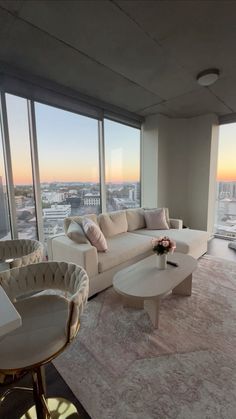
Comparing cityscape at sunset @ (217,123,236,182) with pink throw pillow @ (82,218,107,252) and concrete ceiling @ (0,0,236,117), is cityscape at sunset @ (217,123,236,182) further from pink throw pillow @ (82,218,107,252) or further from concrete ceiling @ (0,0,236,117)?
pink throw pillow @ (82,218,107,252)

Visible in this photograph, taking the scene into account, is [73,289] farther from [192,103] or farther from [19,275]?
[192,103]

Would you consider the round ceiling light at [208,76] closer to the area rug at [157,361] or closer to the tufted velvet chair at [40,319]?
the area rug at [157,361]

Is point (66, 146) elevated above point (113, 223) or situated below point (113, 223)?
above

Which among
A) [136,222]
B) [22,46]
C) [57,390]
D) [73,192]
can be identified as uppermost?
[22,46]

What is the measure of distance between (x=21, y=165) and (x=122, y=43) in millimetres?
1927

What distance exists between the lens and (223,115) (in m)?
Answer: 4.46

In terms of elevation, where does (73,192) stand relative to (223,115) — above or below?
below

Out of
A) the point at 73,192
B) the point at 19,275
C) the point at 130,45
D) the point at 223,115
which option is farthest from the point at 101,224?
the point at 223,115

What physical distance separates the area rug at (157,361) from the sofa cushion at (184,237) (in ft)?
2.83

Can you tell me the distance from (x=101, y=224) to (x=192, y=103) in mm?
2813

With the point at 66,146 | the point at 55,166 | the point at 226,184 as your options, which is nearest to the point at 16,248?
the point at 55,166

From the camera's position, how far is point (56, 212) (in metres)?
3.31

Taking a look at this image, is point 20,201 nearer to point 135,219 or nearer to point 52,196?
point 52,196

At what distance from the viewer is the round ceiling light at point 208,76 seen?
8.71 ft
